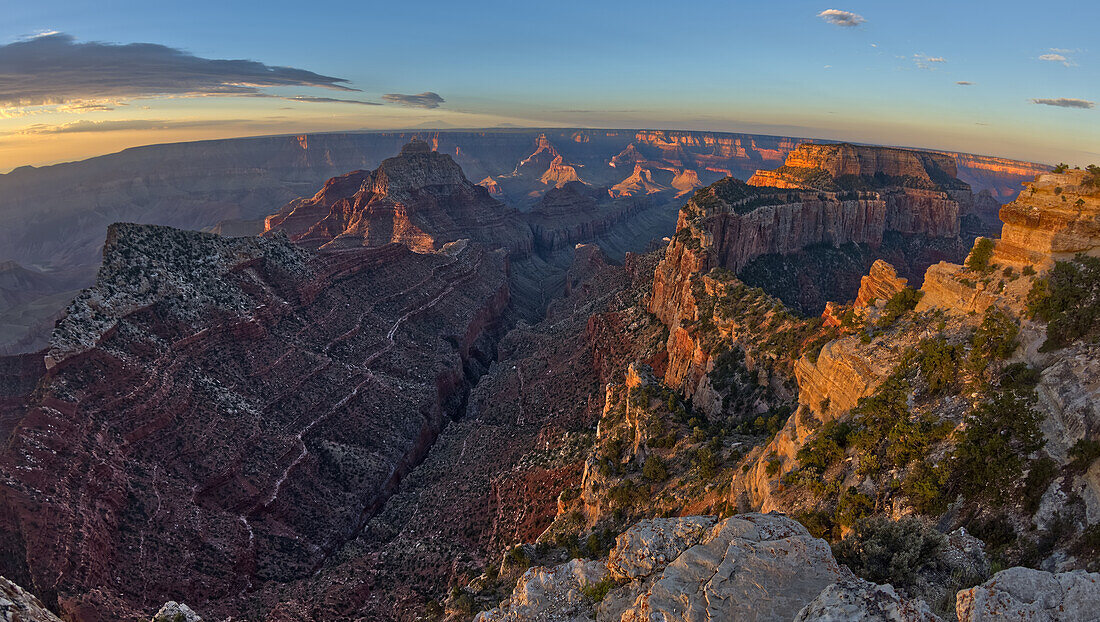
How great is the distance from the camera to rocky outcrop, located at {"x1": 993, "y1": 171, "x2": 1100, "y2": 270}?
61.7 ft

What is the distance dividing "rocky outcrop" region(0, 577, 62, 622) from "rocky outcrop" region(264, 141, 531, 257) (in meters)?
109

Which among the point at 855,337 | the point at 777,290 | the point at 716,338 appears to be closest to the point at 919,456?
the point at 855,337

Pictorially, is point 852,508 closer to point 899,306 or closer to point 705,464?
point 705,464

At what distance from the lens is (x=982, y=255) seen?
2183cm

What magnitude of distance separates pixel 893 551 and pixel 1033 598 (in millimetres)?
5050

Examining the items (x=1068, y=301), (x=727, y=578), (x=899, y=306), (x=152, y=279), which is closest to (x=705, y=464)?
(x=899, y=306)

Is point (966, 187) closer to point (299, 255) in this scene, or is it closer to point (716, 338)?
point (716, 338)

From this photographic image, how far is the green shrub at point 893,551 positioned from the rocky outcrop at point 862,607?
12.3 ft

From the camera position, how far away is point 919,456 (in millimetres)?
17641

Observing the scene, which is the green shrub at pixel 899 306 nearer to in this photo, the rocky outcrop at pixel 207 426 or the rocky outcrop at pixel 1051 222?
the rocky outcrop at pixel 1051 222

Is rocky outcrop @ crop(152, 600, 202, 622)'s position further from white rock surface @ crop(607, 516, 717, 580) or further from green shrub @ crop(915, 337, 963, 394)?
green shrub @ crop(915, 337, 963, 394)

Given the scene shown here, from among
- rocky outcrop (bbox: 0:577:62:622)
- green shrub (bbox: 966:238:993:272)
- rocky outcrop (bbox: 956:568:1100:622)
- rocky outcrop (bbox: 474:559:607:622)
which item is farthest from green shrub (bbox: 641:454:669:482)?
rocky outcrop (bbox: 0:577:62:622)

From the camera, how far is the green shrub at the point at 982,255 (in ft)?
70.9

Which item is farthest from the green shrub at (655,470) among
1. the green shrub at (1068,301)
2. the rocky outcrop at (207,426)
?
the rocky outcrop at (207,426)
